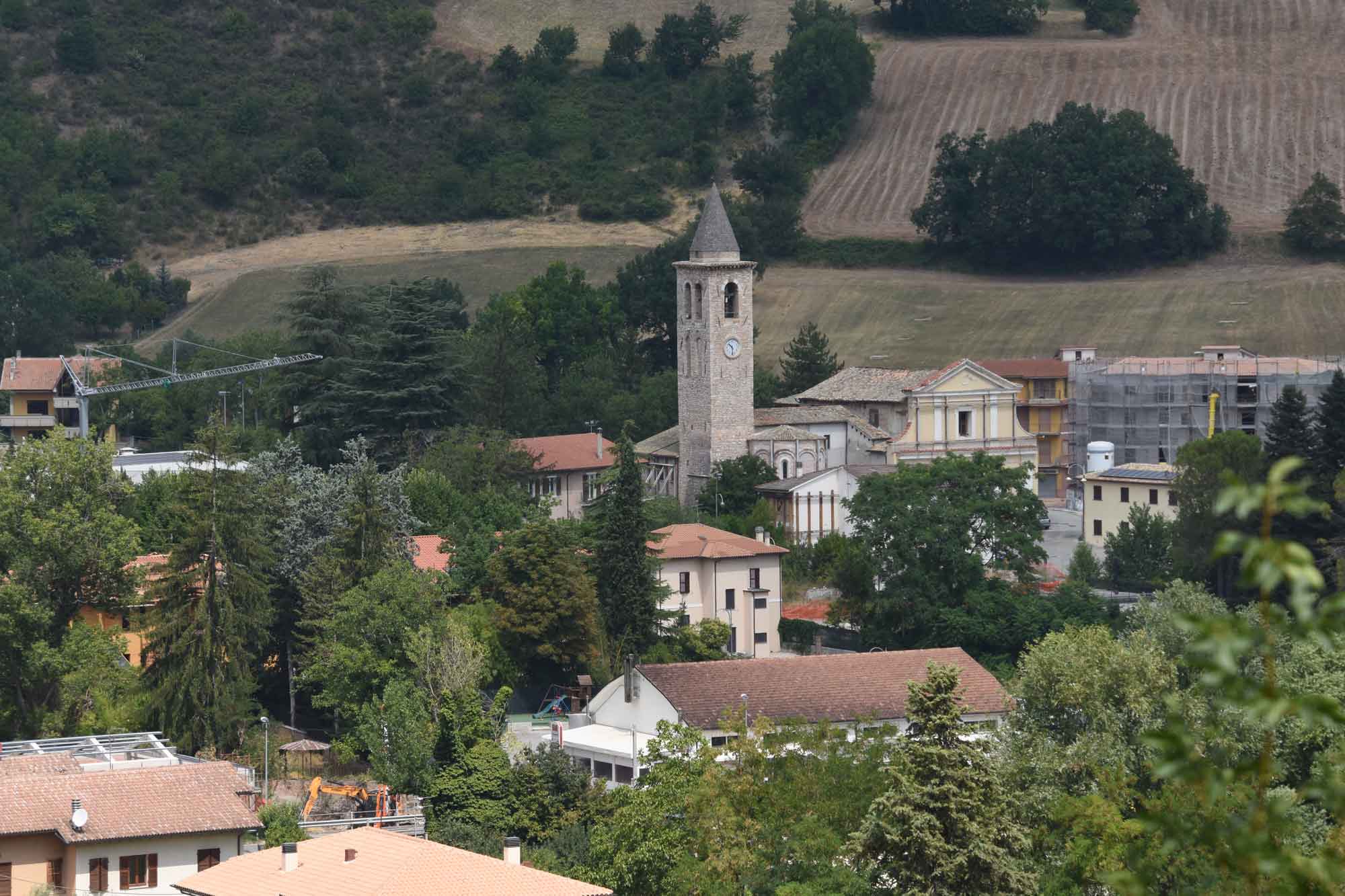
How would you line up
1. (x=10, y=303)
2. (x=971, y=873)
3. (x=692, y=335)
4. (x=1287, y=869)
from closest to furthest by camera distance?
1. (x=1287, y=869)
2. (x=971, y=873)
3. (x=692, y=335)
4. (x=10, y=303)

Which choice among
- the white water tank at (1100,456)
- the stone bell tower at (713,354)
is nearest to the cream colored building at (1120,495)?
the white water tank at (1100,456)

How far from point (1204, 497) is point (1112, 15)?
238ft

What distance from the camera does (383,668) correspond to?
139ft

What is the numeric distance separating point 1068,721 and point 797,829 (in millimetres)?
5976

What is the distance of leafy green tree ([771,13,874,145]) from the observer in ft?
373

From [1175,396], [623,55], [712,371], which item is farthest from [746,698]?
[623,55]

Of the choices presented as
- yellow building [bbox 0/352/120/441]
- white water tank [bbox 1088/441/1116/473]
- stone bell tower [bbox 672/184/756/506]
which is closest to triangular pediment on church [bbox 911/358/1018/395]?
white water tank [bbox 1088/441/1116/473]

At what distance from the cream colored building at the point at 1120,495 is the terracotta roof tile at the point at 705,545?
40.4 feet

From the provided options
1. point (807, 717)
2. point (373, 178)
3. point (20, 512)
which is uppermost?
point (373, 178)

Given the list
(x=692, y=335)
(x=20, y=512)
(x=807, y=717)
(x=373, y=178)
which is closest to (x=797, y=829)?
(x=807, y=717)

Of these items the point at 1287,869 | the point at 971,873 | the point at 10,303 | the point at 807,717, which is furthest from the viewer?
the point at 10,303

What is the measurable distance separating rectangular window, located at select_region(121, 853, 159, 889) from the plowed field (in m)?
75.5

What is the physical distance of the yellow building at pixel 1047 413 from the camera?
7500cm

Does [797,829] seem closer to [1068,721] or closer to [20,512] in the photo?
[1068,721]
